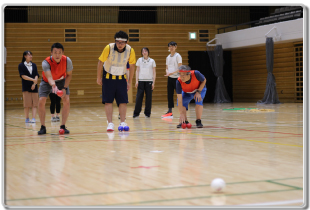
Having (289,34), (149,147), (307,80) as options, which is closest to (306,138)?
(307,80)

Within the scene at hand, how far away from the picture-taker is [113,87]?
6.58 m

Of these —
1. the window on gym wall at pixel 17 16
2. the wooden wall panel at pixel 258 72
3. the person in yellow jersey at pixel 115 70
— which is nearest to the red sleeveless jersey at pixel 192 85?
the person in yellow jersey at pixel 115 70

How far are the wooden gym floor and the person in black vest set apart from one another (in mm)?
3671

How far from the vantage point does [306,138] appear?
3.25 metres

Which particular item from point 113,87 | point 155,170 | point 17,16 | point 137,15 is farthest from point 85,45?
point 155,170

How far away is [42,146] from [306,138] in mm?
2968

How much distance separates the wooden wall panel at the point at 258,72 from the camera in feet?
61.4

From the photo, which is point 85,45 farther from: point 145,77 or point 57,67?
point 57,67

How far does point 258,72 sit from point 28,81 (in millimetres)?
13557

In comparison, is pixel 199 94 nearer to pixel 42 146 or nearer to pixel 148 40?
pixel 42 146

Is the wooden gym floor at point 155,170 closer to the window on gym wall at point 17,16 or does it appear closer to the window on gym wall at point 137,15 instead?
the window on gym wall at point 17,16

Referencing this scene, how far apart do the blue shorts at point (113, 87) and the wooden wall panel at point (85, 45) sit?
41.0 feet

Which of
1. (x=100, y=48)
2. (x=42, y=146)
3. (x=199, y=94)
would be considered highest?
(x=100, y=48)

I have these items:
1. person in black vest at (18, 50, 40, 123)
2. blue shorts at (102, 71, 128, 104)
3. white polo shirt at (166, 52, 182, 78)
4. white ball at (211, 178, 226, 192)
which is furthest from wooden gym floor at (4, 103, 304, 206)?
white polo shirt at (166, 52, 182, 78)
